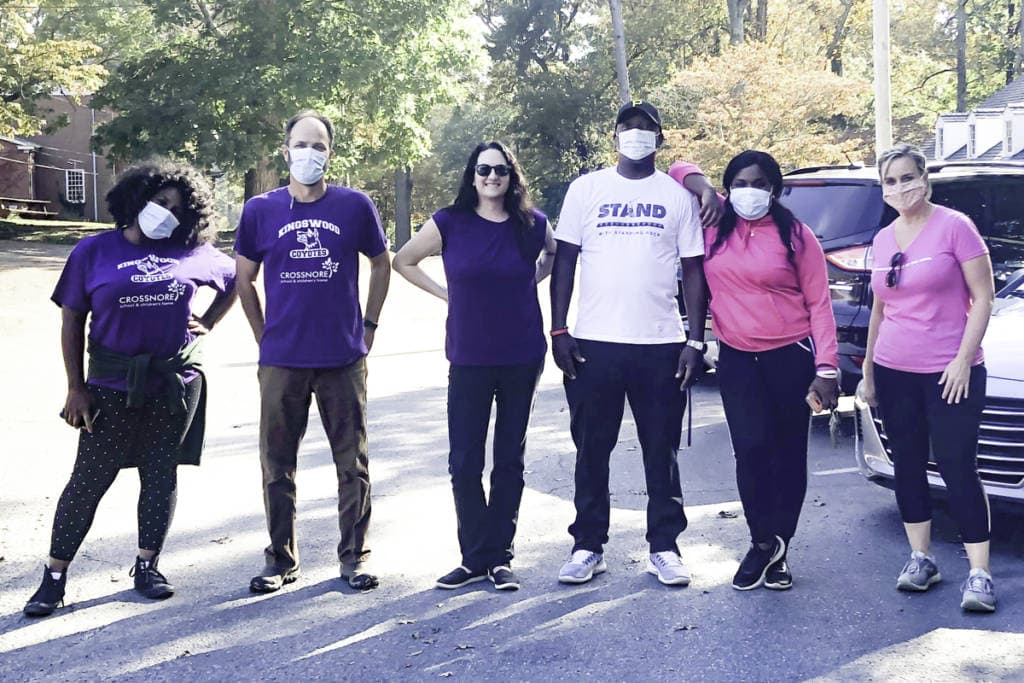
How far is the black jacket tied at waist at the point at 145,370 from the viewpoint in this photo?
5.09 meters

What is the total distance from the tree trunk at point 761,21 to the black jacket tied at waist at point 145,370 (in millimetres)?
45804

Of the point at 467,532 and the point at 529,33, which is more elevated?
the point at 529,33

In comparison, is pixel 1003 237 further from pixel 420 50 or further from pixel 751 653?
pixel 420 50

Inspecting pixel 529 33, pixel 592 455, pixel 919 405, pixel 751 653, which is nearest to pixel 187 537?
pixel 592 455

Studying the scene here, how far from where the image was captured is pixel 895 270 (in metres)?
5.20

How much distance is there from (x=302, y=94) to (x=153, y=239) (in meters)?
24.8

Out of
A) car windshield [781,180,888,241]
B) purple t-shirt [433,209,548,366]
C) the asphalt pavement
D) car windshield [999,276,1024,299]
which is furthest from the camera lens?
car windshield [781,180,888,241]

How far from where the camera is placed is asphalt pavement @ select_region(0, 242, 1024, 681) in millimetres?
4496

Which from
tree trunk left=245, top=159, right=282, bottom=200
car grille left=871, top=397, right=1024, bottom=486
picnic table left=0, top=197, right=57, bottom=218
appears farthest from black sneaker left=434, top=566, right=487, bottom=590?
picnic table left=0, top=197, right=57, bottom=218

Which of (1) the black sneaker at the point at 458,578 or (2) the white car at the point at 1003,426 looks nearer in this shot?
(1) the black sneaker at the point at 458,578

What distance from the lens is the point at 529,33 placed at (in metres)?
51.1

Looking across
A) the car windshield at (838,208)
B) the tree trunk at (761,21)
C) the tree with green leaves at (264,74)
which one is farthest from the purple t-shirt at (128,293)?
the tree trunk at (761,21)

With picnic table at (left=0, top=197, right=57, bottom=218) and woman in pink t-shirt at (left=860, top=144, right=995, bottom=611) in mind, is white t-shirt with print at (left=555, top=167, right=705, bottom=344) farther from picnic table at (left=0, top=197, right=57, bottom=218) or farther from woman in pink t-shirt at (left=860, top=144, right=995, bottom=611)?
picnic table at (left=0, top=197, right=57, bottom=218)

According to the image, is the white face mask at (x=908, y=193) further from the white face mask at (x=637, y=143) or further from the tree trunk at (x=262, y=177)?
the tree trunk at (x=262, y=177)
